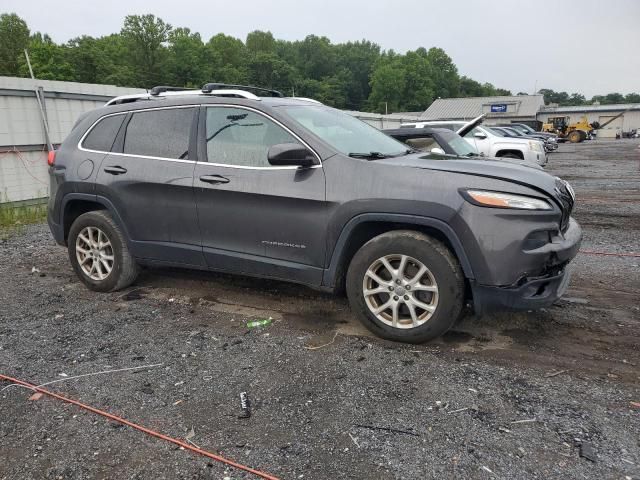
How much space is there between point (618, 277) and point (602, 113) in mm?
79763

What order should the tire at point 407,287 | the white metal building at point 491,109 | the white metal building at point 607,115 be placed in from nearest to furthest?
the tire at point 407,287
the white metal building at point 607,115
the white metal building at point 491,109

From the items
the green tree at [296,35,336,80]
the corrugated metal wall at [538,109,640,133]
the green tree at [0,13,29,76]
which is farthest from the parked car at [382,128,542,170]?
the green tree at [296,35,336,80]

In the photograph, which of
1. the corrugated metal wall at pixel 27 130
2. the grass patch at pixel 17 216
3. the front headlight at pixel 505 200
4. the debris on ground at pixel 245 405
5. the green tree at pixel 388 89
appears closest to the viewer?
the debris on ground at pixel 245 405

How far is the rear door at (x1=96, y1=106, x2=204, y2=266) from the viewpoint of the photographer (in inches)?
A: 171

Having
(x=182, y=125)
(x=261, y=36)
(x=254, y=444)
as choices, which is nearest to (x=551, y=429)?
(x=254, y=444)

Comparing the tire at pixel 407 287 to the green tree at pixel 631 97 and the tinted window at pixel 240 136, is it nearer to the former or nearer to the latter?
the tinted window at pixel 240 136

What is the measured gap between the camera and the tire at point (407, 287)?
11.2 ft

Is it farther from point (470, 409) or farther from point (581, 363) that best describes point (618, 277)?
point (470, 409)

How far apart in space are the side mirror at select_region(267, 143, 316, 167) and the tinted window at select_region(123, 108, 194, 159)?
1.04 m

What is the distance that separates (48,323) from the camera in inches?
170

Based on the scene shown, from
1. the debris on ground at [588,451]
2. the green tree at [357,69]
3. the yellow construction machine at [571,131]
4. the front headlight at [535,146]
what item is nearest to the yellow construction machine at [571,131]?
the yellow construction machine at [571,131]

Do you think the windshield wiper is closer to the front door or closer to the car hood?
the car hood

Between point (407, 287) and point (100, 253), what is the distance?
3085mm

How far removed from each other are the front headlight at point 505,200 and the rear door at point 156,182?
7.56 feet
